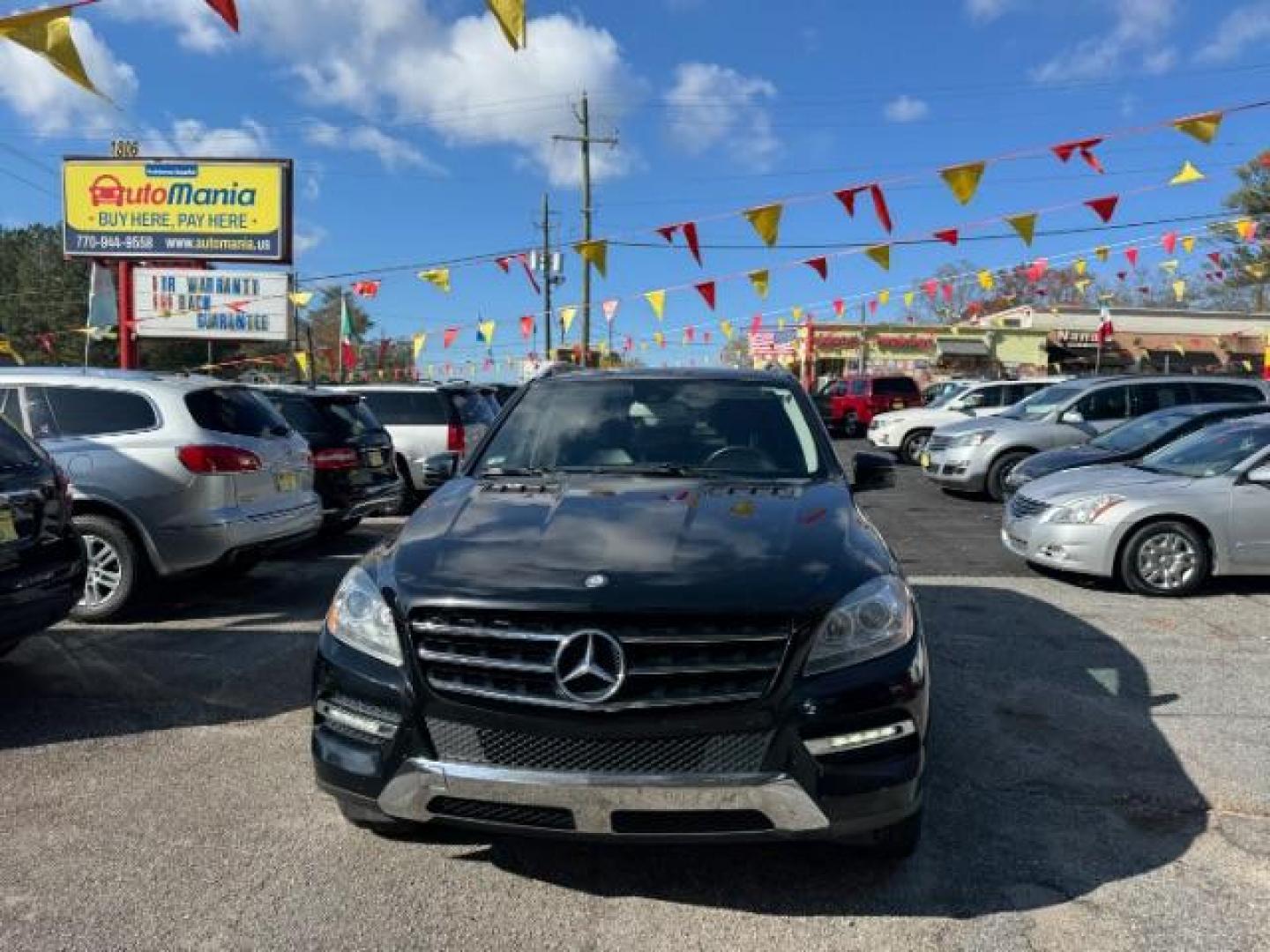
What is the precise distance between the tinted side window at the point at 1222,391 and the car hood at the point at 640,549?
13022 millimetres

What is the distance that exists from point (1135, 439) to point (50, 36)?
10.5 meters

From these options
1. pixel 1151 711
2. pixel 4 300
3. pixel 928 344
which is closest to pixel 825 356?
pixel 928 344

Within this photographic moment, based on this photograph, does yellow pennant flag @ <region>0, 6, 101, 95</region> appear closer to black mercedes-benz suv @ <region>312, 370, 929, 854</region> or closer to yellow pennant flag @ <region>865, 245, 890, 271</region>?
black mercedes-benz suv @ <region>312, 370, 929, 854</region>

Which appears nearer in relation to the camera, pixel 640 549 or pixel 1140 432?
pixel 640 549

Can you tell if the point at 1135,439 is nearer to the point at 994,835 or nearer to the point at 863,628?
the point at 994,835

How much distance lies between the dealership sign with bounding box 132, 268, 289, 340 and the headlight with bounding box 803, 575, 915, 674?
25.9 metres

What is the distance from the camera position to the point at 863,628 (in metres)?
2.93

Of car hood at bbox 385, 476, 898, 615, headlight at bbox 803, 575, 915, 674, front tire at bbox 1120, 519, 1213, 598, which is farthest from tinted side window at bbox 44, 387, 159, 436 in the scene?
front tire at bbox 1120, 519, 1213, 598

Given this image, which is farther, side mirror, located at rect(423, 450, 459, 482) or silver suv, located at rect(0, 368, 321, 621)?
silver suv, located at rect(0, 368, 321, 621)

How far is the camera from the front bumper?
2703 millimetres

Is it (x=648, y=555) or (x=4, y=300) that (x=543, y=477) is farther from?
(x=4, y=300)

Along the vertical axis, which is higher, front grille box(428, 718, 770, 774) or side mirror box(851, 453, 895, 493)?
side mirror box(851, 453, 895, 493)

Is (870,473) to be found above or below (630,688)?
above

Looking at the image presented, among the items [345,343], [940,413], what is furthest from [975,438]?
[345,343]
